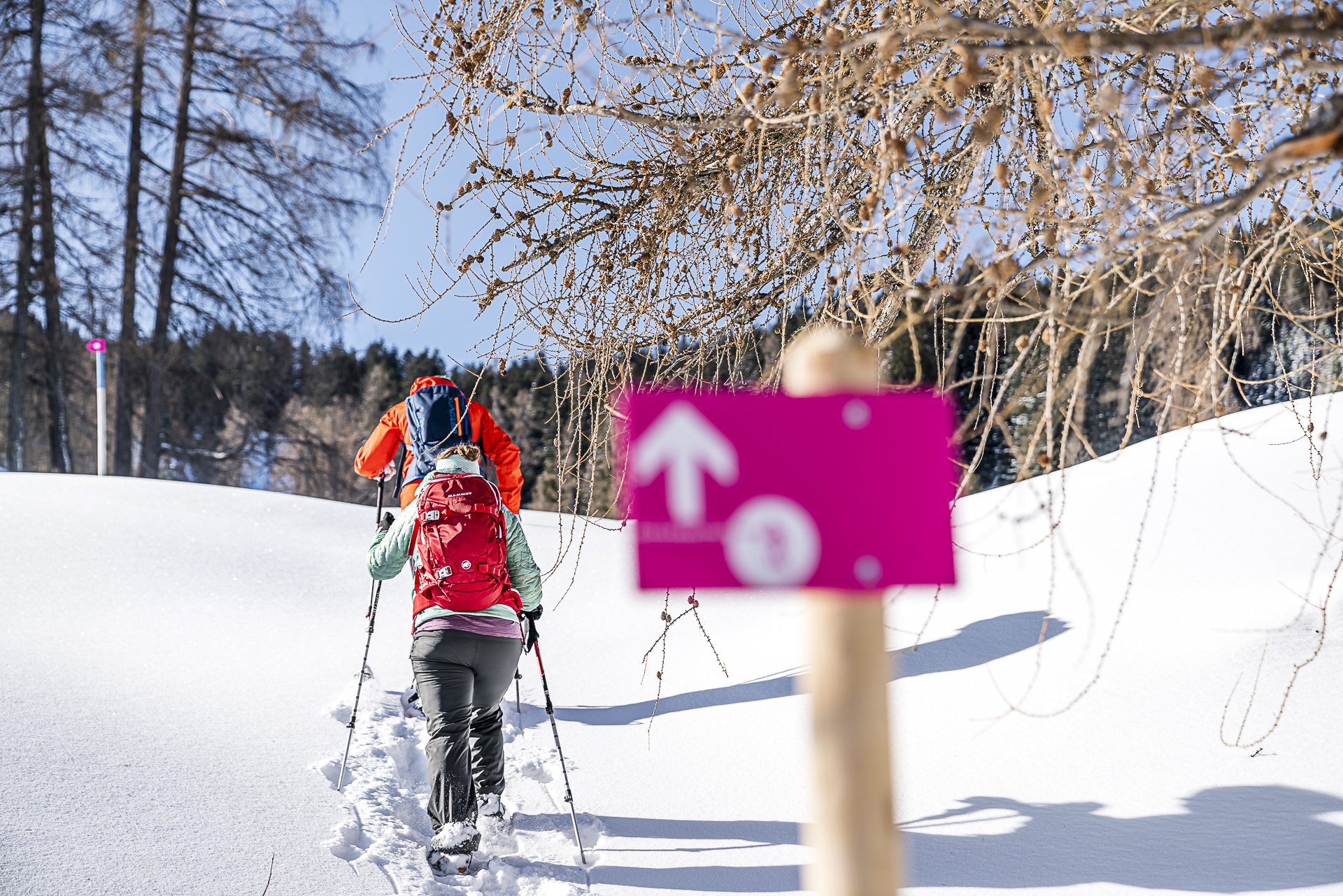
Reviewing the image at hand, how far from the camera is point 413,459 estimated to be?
3904 millimetres

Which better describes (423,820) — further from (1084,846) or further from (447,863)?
(1084,846)

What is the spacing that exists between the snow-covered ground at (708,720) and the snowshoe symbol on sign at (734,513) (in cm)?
10

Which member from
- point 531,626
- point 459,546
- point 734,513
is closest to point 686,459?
point 734,513

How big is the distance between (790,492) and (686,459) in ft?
0.42

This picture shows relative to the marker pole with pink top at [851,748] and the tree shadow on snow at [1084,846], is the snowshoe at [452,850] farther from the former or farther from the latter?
the marker pole with pink top at [851,748]

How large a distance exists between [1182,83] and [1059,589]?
422 cm

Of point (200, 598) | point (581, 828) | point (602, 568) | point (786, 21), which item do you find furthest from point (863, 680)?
point (602, 568)

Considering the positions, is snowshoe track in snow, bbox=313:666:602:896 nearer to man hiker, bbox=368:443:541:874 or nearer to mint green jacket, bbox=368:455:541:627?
man hiker, bbox=368:443:541:874

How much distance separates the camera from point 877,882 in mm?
976

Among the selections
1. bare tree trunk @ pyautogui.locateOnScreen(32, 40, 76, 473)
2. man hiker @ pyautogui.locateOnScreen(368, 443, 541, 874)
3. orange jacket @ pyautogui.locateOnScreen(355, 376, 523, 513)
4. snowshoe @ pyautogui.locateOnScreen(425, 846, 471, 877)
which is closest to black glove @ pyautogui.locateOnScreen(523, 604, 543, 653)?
man hiker @ pyautogui.locateOnScreen(368, 443, 541, 874)

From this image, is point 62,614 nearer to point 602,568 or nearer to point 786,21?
point 602,568

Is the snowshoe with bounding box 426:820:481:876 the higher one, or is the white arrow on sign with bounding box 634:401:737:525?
the white arrow on sign with bounding box 634:401:737:525

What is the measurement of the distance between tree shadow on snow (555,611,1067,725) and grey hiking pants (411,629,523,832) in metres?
1.62

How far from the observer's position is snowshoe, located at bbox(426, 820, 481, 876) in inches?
122
